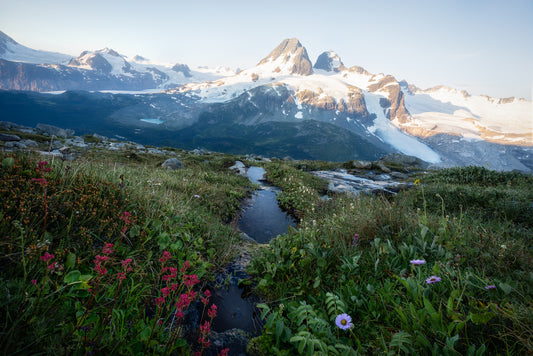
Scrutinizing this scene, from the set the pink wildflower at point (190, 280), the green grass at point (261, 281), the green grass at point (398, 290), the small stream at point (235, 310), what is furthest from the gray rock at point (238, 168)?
the pink wildflower at point (190, 280)

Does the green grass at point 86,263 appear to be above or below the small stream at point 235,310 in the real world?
above

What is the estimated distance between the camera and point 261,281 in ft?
11.7

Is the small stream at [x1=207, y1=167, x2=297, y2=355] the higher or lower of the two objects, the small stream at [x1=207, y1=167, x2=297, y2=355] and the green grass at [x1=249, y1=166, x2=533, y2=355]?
the lower

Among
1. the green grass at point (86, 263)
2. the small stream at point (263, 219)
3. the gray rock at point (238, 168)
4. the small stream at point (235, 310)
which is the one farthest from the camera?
the gray rock at point (238, 168)

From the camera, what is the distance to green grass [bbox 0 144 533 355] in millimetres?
1794

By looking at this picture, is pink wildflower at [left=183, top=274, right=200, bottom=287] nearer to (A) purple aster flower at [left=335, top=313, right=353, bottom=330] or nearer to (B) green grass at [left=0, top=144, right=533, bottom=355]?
(B) green grass at [left=0, top=144, right=533, bottom=355]

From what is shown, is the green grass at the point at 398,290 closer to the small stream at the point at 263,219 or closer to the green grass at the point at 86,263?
the green grass at the point at 86,263

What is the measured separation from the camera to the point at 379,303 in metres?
2.47

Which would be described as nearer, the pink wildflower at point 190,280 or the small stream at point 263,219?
the pink wildflower at point 190,280

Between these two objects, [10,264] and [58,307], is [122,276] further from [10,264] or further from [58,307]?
[10,264]

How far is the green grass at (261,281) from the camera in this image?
179 centimetres

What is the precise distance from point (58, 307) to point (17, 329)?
0.37 m

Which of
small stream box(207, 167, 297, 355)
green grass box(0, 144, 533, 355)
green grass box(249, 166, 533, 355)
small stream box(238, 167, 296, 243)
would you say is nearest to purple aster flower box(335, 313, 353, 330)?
green grass box(249, 166, 533, 355)

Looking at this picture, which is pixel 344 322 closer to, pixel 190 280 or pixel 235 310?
pixel 190 280
